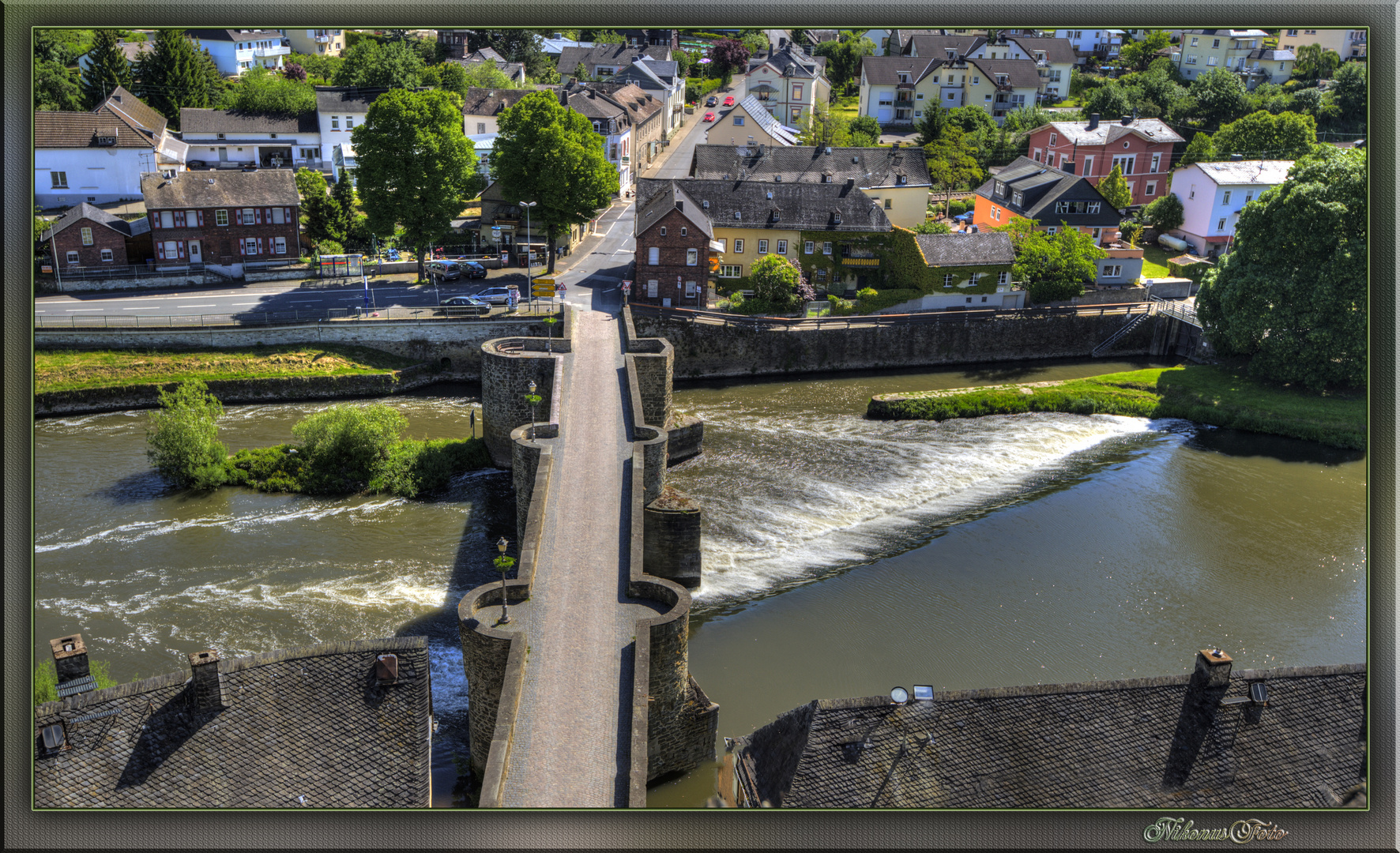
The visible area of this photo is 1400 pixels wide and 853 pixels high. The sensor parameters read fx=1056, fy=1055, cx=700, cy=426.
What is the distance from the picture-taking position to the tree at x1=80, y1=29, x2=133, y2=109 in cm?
7569

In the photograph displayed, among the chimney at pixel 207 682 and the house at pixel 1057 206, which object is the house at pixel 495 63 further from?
the chimney at pixel 207 682

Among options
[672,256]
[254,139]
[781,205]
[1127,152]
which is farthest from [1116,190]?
[254,139]

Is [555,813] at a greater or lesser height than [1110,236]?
lesser

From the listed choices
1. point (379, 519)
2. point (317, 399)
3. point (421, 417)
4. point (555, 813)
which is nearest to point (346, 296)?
point (317, 399)

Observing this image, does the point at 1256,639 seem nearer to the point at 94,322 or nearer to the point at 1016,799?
the point at 1016,799

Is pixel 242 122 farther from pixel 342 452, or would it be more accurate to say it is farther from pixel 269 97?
pixel 342 452

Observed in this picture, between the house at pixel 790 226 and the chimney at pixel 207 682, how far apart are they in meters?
43.0

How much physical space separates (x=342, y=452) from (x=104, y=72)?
55.5 meters

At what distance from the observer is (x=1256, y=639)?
2966cm

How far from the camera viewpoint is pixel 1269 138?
7662cm

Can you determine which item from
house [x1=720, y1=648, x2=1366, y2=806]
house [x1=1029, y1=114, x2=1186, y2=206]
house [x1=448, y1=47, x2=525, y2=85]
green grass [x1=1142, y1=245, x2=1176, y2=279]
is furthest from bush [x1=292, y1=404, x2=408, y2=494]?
house [x1=448, y1=47, x2=525, y2=85]

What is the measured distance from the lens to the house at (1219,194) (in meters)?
65.4

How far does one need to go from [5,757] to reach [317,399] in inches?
1362

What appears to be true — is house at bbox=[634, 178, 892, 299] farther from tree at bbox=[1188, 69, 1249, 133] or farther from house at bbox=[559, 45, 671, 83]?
house at bbox=[559, 45, 671, 83]
